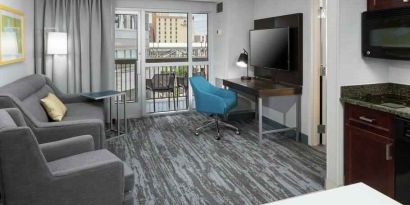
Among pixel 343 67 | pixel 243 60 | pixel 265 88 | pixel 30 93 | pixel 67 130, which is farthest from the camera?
pixel 243 60

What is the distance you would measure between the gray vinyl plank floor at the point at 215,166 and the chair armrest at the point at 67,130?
0.59 m

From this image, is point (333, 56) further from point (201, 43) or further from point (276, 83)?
point (201, 43)

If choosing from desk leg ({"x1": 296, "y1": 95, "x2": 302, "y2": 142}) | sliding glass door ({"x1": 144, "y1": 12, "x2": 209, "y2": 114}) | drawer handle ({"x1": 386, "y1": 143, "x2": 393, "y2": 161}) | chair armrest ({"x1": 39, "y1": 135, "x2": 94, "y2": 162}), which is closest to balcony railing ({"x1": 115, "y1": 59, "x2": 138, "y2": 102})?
sliding glass door ({"x1": 144, "y1": 12, "x2": 209, "y2": 114})

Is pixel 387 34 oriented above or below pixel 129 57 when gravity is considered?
below

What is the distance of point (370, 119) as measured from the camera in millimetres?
2570

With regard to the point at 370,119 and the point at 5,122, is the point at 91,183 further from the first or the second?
the point at 370,119

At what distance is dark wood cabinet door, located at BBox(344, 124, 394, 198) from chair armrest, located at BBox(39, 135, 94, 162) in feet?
7.12

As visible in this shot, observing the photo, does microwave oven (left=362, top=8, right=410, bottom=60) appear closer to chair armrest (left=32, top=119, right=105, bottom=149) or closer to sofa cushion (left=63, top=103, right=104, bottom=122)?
chair armrest (left=32, top=119, right=105, bottom=149)

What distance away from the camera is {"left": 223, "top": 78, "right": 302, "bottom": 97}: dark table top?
437cm

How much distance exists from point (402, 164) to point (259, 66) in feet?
10.3

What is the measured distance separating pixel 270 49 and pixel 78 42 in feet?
9.68

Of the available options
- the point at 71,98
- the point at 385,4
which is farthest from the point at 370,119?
the point at 71,98

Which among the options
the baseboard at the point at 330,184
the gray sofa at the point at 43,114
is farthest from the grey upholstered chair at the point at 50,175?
the baseboard at the point at 330,184

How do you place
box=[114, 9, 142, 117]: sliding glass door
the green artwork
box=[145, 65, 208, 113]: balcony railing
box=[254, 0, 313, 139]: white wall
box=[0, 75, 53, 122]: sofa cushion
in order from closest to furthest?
box=[0, 75, 53, 122]: sofa cushion
the green artwork
box=[254, 0, 313, 139]: white wall
box=[114, 9, 142, 117]: sliding glass door
box=[145, 65, 208, 113]: balcony railing
